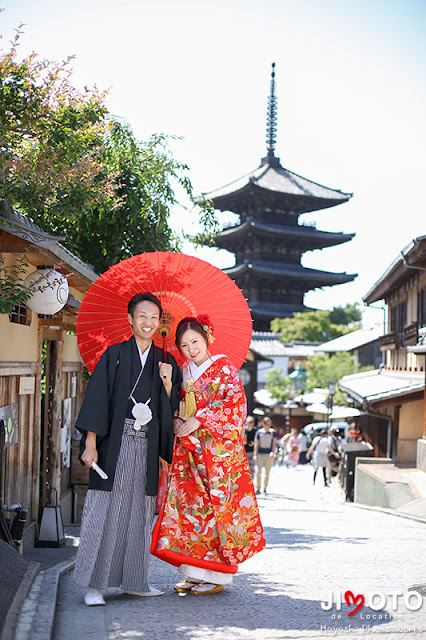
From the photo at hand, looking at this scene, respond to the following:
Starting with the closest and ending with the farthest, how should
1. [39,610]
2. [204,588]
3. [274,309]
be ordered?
[39,610]
[204,588]
[274,309]

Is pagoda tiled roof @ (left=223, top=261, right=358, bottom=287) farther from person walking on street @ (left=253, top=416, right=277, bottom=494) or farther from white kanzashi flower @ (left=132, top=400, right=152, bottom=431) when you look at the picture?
white kanzashi flower @ (left=132, top=400, right=152, bottom=431)

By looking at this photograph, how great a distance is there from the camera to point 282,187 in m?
44.1

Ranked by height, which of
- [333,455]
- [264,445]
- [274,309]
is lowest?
[333,455]

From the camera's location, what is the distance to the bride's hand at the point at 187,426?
14.8ft

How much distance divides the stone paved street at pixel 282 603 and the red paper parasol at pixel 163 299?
1468 mm

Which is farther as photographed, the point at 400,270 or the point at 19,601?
the point at 400,270

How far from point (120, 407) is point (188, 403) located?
431 millimetres

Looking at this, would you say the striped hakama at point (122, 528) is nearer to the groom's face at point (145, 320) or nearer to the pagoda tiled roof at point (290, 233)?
the groom's face at point (145, 320)

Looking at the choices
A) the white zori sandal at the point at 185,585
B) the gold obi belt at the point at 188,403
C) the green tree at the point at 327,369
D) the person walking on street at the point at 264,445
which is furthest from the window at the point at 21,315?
the green tree at the point at 327,369

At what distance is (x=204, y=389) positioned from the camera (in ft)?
15.2

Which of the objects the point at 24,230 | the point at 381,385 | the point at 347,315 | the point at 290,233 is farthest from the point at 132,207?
the point at 347,315

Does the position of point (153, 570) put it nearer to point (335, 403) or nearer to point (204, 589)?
point (204, 589)

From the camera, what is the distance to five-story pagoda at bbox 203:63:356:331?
43.4 meters

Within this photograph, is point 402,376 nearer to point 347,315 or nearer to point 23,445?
point 23,445
